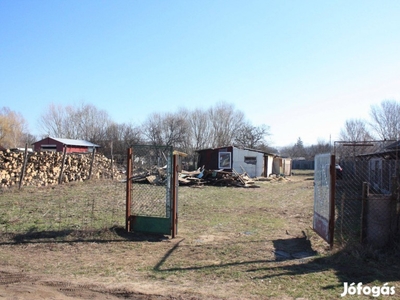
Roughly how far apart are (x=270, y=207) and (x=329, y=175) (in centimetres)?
698

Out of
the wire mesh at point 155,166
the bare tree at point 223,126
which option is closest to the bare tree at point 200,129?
the bare tree at point 223,126

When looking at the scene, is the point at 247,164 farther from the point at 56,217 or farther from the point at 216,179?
the point at 56,217

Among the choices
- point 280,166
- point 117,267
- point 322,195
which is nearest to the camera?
point 117,267

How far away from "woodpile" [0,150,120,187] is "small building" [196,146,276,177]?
11.4 metres

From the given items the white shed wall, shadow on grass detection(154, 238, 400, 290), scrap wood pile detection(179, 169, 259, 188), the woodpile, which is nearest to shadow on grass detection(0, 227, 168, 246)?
shadow on grass detection(154, 238, 400, 290)

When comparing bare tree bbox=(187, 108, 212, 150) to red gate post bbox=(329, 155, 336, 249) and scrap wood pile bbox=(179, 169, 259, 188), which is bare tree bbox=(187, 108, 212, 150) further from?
red gate post bbox=(329, 155, 336, 249)

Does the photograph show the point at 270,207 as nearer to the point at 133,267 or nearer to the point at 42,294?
the point at 133,267

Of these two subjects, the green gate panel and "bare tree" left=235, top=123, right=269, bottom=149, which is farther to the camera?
"bare tree" left=235, top=123, right=269, bottom=149

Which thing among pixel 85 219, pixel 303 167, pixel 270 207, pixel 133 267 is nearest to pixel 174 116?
pixel 303 167

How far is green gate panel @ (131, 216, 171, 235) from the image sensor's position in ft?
25.4

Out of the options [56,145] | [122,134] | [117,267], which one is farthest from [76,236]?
[122,134]

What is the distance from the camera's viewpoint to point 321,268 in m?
5.61

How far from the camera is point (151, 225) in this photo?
7.88 metres

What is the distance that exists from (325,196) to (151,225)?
392 centimetres
